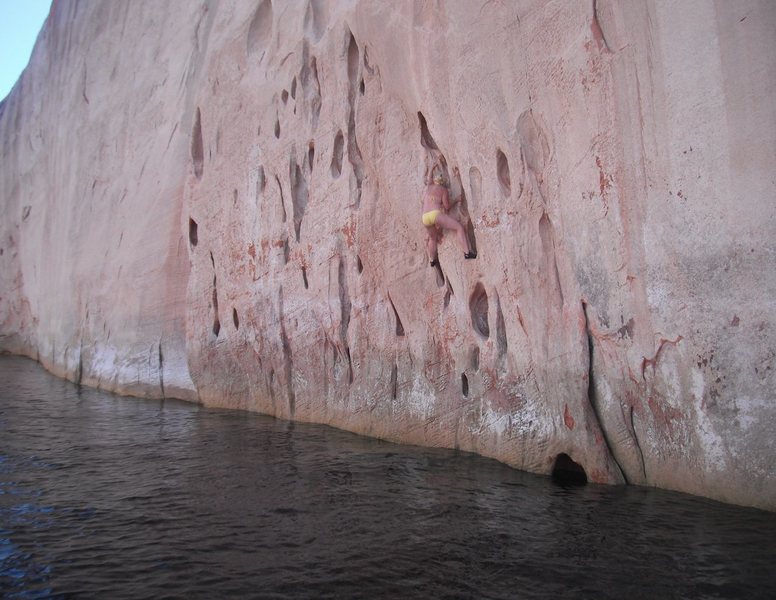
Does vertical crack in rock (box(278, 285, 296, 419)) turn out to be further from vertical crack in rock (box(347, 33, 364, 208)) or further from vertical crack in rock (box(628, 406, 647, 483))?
vertical crack in rock (box(628, 406, 647, 483))

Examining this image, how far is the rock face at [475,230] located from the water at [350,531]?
0.62 meters

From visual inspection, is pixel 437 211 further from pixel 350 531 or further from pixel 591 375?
pixel 350 531

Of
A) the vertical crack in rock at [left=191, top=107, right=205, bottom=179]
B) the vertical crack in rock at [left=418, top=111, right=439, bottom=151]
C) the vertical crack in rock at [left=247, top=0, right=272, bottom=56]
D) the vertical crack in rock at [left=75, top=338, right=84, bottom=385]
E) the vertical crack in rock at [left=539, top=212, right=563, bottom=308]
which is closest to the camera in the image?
the vertical crack in rock at [left=539, top=212, right=563, bottom=308]

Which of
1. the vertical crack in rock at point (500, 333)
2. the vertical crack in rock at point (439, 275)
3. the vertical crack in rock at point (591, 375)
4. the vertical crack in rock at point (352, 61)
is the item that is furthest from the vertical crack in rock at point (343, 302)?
the vertical crack in rock at point (591, 375)

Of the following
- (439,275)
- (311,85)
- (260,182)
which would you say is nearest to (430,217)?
(439,275)

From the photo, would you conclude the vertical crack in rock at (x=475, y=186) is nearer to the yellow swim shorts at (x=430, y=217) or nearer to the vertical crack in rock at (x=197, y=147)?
the yellow swim shorts at (x=430, y=217)

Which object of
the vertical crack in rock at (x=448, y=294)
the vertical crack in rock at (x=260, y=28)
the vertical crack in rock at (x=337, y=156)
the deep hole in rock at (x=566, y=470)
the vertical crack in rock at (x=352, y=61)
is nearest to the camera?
the deep hole in rock at (x=566, y=470)

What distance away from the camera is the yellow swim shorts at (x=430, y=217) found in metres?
6.70

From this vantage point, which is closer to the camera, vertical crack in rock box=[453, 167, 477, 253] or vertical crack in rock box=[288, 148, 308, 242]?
vertical crack in rock box=[453, 167, 477, 253]

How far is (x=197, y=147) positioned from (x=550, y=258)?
792cm

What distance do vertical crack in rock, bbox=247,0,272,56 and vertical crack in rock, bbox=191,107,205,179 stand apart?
183 centimetres

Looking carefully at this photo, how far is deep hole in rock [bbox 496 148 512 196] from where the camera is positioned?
6121 millimetres

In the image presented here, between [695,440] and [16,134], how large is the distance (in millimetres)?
26156

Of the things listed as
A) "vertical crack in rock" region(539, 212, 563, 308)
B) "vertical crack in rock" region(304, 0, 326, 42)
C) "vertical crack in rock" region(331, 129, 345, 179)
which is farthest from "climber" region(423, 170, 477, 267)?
"vertical crack in rock" region(304, 0, 326, 42)
